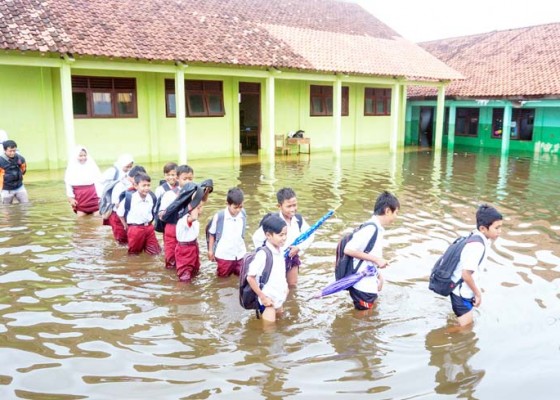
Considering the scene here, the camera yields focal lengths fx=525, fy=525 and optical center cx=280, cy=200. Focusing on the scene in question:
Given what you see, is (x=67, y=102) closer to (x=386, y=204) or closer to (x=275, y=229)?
(x=275, y=229)

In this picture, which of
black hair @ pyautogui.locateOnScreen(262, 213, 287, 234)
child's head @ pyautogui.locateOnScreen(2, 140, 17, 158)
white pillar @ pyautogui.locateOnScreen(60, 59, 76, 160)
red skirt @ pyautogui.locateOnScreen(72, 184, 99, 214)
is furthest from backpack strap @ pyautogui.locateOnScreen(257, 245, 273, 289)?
white pillar @ pyautogui.locateOnScreen(60, 59, 76, 160)

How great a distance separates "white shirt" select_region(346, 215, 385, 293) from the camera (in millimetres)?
4781

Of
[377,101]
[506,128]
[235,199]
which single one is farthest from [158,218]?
[506,128]

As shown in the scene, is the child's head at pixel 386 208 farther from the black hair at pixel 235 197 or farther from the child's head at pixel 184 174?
the child's head at pixel 184 174

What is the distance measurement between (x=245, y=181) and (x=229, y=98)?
613 cm

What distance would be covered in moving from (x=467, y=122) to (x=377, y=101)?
16.5 ft

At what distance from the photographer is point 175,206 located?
5938 mm

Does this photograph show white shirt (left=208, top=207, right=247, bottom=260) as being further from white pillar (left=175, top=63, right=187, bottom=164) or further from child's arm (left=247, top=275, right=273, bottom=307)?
white pillar (left=175, top=63, right=187, bottom=164)

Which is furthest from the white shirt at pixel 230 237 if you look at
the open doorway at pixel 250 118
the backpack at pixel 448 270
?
the open doorway at pixel 250 118

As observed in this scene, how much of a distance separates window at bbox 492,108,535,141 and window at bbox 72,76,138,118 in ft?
54.1

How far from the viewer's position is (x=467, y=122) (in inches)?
1021

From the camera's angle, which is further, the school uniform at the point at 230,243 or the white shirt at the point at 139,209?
the white shirt at the point at 139,209

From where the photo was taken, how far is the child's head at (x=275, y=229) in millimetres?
4633

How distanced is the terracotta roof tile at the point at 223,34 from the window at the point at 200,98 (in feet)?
6.19
